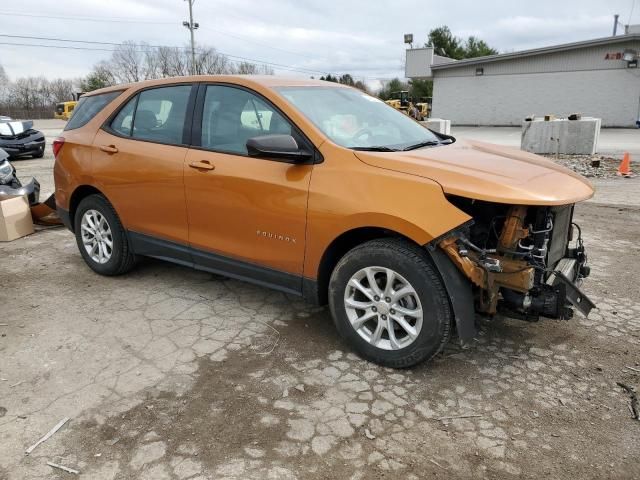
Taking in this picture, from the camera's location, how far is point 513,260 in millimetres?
2994

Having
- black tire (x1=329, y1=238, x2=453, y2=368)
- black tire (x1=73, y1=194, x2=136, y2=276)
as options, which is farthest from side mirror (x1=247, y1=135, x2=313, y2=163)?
black tire (x1=73, y1=194, x2=136, y2=276)

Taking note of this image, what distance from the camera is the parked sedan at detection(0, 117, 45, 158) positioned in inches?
592

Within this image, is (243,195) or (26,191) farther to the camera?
(26,191)

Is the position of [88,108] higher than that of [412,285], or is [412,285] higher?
[88,108]

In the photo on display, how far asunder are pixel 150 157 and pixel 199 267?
971 millimetres

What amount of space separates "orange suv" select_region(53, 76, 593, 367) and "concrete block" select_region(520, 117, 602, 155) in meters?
12.1

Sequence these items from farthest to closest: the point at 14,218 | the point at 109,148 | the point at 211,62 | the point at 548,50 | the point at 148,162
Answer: the point at 211,62, the point at 548,50, the point at 14,218, the point at 109,148, the point at 148,162

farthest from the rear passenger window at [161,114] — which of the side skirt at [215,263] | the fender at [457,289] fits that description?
the fender at [457,289]

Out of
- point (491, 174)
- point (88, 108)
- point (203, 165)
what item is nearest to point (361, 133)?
point (491, 174)

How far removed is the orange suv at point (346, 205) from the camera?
296 cm

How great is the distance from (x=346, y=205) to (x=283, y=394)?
118 cm

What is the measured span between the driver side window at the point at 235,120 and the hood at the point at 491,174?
73 centimetres

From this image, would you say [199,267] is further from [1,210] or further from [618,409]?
[1,210]

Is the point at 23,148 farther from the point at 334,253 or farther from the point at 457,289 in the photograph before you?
the point at 457,289
